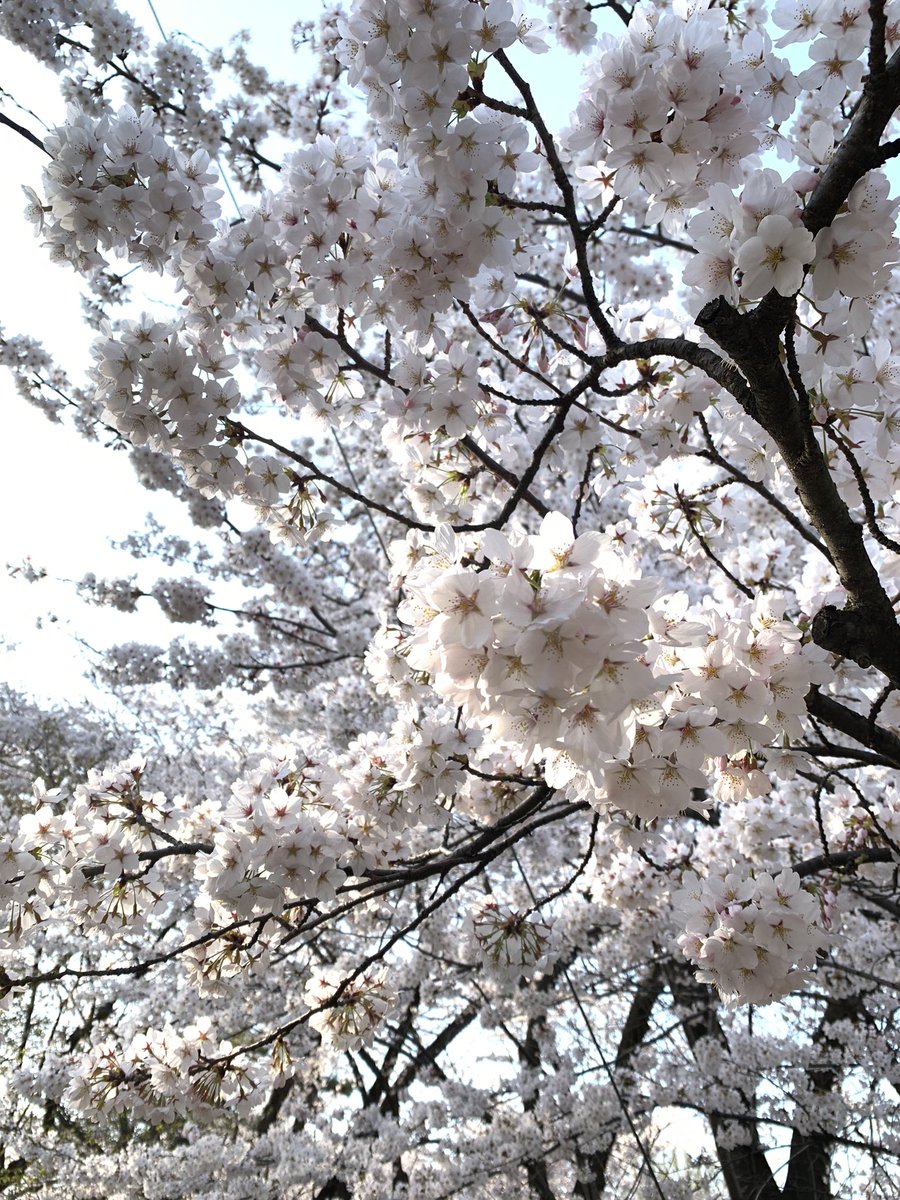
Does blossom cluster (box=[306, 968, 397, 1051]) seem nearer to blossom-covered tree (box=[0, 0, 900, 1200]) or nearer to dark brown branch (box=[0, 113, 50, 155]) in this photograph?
blossom-covered tree (box=[0, 0, 900, 1200])

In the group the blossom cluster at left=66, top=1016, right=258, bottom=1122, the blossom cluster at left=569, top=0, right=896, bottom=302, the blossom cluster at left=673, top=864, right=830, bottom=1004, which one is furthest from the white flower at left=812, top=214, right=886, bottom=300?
the blossom cluster at left=66, top=1016, right=258, bottom=1122

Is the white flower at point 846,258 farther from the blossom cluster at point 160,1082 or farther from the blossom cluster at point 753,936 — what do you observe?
the blossom cluster at point 160,1082

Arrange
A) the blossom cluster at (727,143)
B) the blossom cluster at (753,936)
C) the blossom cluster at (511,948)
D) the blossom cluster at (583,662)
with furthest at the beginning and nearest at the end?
the blossom cluster at (511,948), the blossom cluster at (753,936), the blossom cluster at (727,143), the blossom cluster at (583,662)

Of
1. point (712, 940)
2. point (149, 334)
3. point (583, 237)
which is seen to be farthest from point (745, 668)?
point (149, 334)

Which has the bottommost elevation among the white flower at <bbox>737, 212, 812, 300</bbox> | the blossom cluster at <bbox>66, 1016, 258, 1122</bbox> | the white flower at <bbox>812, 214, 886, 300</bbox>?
the blossom cluster at <bbox>66, 1016, 258, 1122</bbox>

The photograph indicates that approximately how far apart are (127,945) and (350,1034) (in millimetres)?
6950

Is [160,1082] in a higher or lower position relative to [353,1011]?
lower

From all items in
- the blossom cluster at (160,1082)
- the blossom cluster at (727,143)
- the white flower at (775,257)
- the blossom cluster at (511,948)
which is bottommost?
the blossom cluster at (160,1082)

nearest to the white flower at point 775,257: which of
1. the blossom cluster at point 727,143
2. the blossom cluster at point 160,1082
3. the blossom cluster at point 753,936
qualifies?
the blossom cluster at point 727,143

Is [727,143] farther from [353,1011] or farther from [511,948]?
[353,1011]

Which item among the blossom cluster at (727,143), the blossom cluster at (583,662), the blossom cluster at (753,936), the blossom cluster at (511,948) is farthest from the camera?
the blossom cluster at (511,948)

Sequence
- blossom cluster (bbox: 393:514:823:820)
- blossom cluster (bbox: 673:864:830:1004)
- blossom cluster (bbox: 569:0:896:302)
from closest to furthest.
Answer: blossom cluster (bbox: 393:514:823:820)
blossom cluster (bbox: 569:0:896:302)
blossom cluster (bbox: 673:864:830:1004)

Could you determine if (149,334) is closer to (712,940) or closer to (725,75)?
(725,75)

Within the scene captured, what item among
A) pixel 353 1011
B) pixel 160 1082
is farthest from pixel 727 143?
pixel 160 1082
